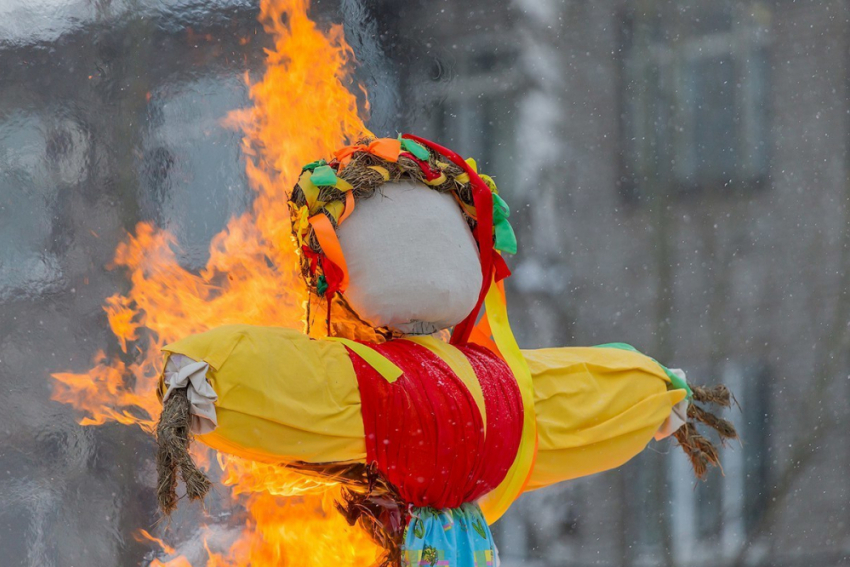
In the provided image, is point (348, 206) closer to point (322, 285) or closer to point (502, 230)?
point (322, 285)

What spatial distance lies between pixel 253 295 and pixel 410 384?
0.54 meters

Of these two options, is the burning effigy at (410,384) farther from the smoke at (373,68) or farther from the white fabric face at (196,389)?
the smoke at (373,68)

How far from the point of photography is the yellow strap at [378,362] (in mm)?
1097

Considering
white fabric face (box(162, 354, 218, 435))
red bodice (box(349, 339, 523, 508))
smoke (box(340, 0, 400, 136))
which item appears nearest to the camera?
white fabric face (box(162, 354, 218, 435))

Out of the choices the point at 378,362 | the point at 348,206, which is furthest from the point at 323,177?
the point at 378,362

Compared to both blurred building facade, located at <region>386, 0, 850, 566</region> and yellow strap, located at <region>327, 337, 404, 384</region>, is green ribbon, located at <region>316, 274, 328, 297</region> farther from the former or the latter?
blurred building facade, located at <region>386, 0, 850, 566</region>

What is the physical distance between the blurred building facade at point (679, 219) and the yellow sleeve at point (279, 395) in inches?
34.5

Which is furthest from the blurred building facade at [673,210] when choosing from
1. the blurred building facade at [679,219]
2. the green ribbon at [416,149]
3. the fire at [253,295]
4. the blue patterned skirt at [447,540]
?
the blue patterned skirt at [447,540]

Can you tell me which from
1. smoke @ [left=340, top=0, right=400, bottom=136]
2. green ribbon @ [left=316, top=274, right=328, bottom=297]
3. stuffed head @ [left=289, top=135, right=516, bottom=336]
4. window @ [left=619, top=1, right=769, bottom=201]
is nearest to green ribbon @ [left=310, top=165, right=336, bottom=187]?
stuffed head @ [left=289, top=135, right=516, bottom=336]

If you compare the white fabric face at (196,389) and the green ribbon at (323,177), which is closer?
the white fabric face at (196,389)

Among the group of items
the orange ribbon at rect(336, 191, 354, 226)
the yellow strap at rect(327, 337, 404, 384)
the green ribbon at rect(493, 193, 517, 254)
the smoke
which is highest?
the smoke

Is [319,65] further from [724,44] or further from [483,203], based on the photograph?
[724,44]

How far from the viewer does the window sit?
6.27 ft

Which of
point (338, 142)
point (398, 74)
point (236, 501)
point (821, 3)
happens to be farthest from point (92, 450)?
point (821, 3)
